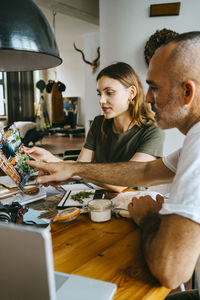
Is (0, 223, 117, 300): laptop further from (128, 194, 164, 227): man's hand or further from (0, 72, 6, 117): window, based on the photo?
(0, 72, 6, 117): window

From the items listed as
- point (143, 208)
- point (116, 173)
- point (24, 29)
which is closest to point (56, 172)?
point (116, 173)

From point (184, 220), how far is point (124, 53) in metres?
3.13

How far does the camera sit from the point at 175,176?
0.77m

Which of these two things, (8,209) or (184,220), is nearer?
(184,220)

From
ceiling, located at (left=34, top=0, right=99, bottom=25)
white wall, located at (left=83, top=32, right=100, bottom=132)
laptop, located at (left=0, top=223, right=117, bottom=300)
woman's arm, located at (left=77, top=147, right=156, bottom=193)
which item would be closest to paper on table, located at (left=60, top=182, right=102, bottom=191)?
woman's arm, located at (left=77, top=147, right=156, bottom=193)

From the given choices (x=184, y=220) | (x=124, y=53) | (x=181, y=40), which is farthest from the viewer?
(x=124, y=53)

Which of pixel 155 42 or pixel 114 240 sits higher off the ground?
pixel 155 42

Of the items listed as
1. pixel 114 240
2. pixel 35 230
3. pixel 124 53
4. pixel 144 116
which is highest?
pixel 124 53

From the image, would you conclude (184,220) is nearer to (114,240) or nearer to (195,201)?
(195,201)

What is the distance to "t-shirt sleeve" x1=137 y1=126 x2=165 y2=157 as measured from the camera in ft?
6.00

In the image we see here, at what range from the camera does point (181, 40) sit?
2.96 feet

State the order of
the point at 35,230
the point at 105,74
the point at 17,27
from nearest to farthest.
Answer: the point at 35,230
the point at 17,27
the point at 105,74

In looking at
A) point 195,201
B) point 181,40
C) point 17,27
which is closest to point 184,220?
point 195,201

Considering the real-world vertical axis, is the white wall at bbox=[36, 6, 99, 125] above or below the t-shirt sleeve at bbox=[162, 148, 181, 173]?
above
